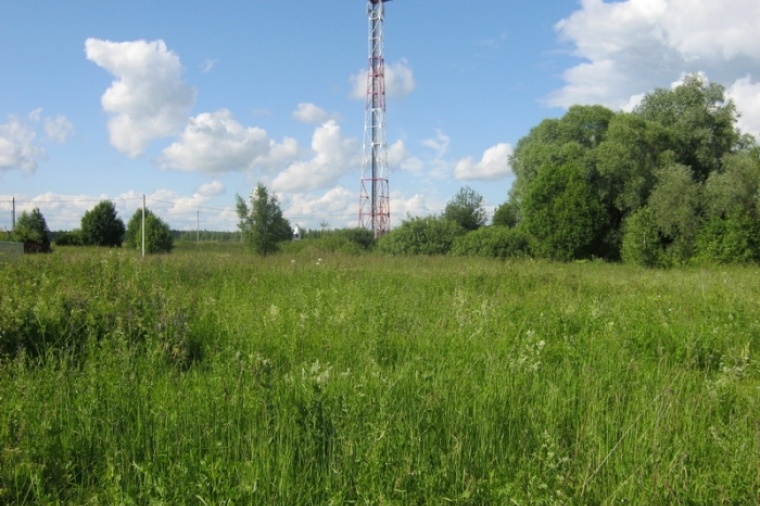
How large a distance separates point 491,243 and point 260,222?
1079 centimetres

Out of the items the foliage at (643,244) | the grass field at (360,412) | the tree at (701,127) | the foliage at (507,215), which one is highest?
the tree at (701,127)

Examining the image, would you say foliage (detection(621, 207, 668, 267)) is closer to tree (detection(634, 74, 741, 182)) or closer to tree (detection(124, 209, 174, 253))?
tree (detection(634, 74, 741, 182))

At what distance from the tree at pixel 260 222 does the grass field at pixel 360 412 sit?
18741mm

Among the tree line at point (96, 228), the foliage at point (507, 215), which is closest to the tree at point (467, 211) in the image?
the foliage at point (507, 215)

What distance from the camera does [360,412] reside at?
3.34m

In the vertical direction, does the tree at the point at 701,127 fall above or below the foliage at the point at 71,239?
above

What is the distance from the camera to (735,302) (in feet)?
24.8

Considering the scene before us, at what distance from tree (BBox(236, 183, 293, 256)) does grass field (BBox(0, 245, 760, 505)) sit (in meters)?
18.7

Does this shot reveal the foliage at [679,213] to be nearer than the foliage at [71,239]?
Yes

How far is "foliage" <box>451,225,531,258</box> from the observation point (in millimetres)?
25964

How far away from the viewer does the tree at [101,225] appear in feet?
96.3

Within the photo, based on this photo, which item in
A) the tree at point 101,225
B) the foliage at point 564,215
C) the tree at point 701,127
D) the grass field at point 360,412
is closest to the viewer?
the grass field at point 360,412

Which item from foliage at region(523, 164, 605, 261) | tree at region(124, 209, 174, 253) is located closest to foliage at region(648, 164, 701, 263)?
foliage at region(523, 164, 605, 261)

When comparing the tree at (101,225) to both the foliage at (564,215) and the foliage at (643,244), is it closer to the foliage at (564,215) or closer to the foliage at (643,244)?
the foliage at (564,215)
